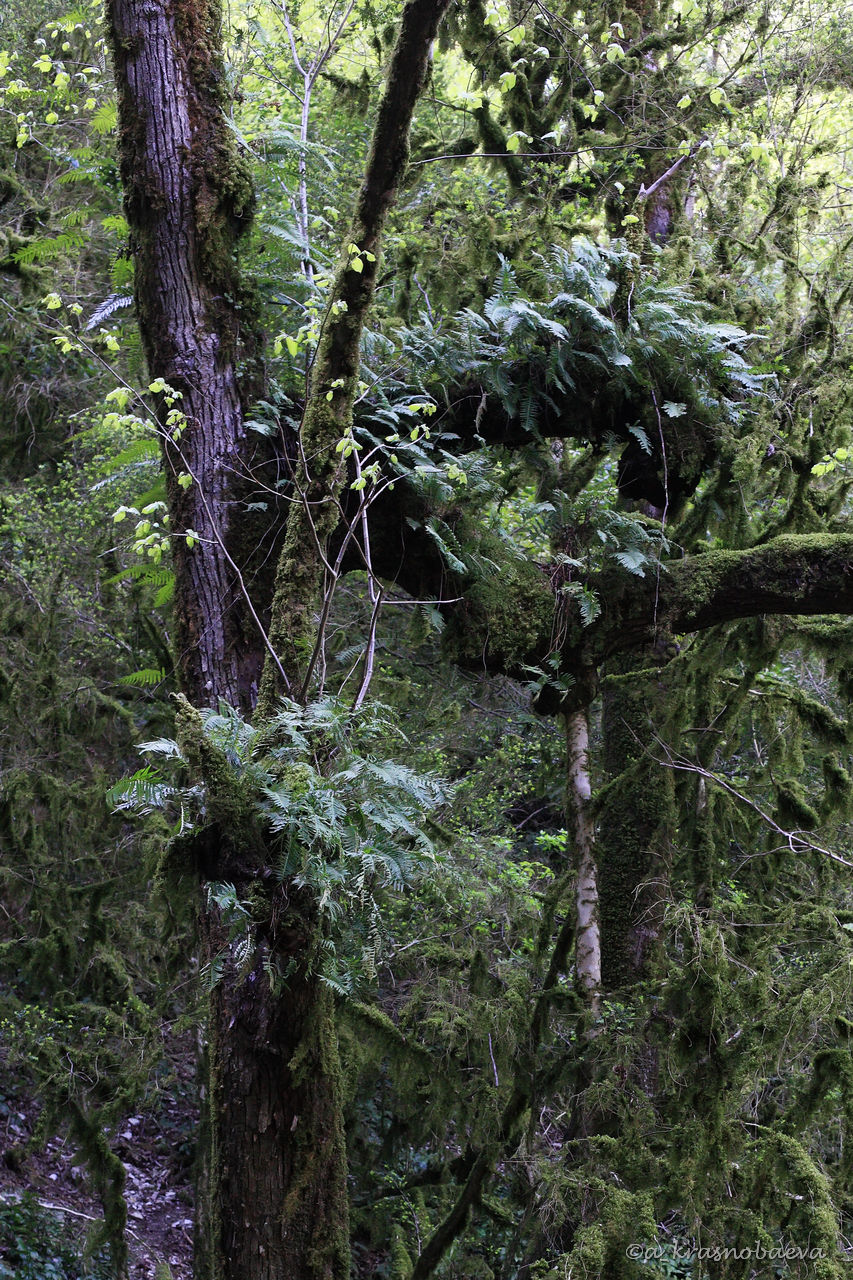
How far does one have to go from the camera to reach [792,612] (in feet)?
15.7

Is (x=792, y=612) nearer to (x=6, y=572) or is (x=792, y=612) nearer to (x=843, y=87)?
(x=843, y=87)

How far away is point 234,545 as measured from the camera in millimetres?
4391

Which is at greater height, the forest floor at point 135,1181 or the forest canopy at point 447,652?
the forest canopy at point 447,652

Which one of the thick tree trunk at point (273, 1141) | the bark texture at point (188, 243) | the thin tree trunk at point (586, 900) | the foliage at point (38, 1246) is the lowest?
the foliage at point (38, 1246)

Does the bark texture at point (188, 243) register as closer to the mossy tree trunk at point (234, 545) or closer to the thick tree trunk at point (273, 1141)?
the mossy tree trunk at point (234, 545)

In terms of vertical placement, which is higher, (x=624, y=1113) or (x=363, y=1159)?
(x=624, y=1113)

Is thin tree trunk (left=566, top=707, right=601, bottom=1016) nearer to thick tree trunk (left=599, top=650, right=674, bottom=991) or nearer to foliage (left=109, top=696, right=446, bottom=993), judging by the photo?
thick tree trunk (left=599, top=650, right=674, bottom=991)

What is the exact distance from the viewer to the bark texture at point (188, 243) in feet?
14.4

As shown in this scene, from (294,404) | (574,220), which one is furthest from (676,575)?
(574,220)

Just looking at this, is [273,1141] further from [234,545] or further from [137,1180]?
[137,1180]

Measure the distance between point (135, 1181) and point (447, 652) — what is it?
26.4 ft

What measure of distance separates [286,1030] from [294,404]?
273 cm

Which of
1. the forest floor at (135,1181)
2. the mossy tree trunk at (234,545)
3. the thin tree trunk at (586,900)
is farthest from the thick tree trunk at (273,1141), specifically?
the forest floor at (135,1181)

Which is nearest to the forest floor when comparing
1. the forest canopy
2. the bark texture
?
the forest canopy
